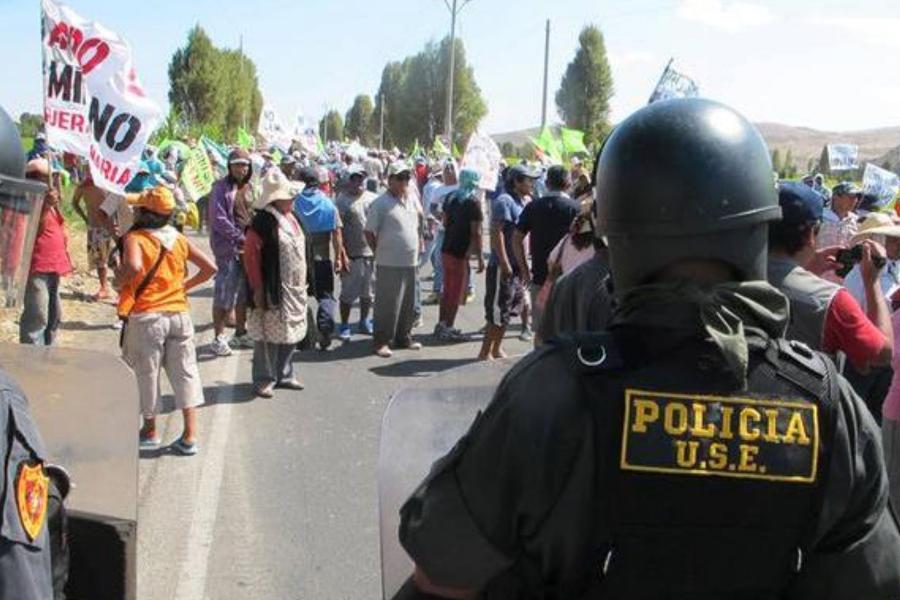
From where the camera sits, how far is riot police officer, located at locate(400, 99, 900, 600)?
1415 mm

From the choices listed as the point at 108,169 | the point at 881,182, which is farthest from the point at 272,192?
the point at 881,182

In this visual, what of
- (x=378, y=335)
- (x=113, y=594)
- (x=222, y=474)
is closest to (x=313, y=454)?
(x=222, y=474)

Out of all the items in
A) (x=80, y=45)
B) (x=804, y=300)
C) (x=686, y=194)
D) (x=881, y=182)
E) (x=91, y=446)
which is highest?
(x=80, y=45)

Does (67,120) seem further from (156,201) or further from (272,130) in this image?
(272,130)

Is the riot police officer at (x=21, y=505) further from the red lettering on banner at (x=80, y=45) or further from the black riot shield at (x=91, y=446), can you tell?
the red lettering on banner at (x=80, y=45)

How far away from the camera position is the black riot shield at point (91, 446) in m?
2.05

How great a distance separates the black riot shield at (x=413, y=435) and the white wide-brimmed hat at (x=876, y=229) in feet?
9.72

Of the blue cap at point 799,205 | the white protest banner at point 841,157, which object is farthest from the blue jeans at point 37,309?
the white protest banner at point 841,157

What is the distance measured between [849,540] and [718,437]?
29cm

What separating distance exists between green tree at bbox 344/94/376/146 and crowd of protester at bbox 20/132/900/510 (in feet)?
309

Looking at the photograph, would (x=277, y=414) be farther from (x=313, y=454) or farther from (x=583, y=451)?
(x=583, y=451)

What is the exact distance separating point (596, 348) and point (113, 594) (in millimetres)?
1203

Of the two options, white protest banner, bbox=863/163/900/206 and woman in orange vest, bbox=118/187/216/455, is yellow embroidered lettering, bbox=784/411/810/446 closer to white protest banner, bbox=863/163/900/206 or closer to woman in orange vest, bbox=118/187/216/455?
woman in orange vest, bbox=118/187/216/455

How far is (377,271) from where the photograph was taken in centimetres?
940
